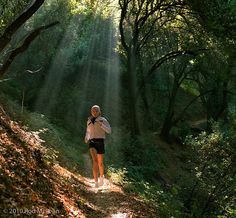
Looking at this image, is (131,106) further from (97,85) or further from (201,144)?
(97,85)

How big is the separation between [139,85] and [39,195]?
22038 mm

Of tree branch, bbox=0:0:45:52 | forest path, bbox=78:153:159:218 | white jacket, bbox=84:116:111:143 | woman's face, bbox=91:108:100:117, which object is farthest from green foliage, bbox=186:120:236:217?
tree branch, bbox=0:0:45:52

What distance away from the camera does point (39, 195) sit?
651 cm

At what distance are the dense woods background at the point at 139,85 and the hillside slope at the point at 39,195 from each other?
140 cm

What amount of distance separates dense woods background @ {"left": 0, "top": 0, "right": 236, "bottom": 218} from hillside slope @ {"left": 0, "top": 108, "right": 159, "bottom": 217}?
4.58 feet

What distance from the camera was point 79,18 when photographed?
1371 inches

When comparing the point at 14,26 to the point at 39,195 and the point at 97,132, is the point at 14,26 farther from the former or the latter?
the point at 39,195

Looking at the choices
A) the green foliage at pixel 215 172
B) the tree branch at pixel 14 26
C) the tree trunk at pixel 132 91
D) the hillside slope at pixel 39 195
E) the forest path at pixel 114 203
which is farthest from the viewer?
the tree trunk at pixel 132 91

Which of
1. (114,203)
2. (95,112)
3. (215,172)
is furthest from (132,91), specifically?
(114,203)

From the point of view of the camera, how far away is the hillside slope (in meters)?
5.67

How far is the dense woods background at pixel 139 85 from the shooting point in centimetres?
1342

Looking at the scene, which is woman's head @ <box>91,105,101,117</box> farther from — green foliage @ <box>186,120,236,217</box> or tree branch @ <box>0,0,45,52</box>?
green foliage @ <box>186,120,236,217</box>

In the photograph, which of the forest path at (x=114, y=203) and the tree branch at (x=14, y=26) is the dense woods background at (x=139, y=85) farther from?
the forest path at (x=114, y=203)

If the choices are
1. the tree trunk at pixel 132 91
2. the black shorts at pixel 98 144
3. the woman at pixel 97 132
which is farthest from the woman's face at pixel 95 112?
the tree trunk at pixel 132 91
